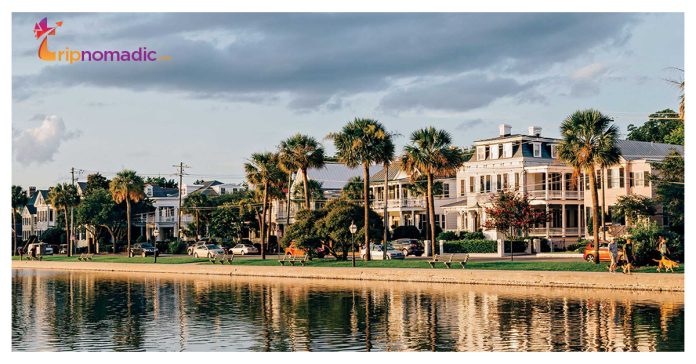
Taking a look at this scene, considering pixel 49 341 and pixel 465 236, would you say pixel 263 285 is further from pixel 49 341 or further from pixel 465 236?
pixel 465 236

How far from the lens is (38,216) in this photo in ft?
483

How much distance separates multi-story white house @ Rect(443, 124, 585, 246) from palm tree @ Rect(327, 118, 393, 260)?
1616 cm

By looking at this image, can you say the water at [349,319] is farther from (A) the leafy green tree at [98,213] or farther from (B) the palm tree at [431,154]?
(A) the leafy green tree at [98,213]

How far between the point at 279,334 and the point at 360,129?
36.9m

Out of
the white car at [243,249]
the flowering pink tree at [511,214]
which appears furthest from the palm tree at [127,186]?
the flowering pink tree at [511,214]

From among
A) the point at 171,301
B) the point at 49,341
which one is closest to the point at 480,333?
the point at 49,341

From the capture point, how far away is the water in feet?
90.3

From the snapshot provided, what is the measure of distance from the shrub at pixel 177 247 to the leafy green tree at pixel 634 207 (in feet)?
143

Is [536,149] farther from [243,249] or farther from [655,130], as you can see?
[655,130]

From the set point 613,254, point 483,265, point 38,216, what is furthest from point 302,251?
point 38,216

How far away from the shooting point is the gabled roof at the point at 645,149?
80.6 meters

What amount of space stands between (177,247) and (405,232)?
75.0 feet

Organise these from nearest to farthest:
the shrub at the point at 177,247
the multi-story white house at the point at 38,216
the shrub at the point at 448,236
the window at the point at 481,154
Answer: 1. the shrub at the point at 448,236
2. the window at the point at 481,154
3. the shrub at the point at 177,247
4. the multi-story white house at the point at 38,216

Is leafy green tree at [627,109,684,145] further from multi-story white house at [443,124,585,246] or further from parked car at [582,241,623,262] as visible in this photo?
parked car at [582,241,623,262]
